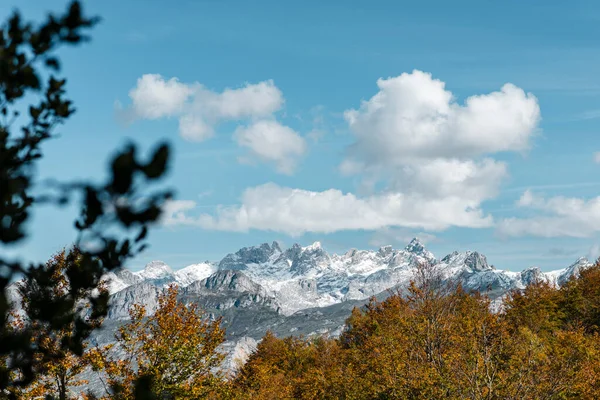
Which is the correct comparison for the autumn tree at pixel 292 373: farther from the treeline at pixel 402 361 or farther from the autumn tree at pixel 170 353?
the autumn tree at pixel 170 353

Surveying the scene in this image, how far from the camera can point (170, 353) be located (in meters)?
29.8

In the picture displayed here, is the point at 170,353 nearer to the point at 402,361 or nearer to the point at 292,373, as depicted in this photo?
the point at 402,361

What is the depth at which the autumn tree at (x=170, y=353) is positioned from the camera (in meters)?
28.7

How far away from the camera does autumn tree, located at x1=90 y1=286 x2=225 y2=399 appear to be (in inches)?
1131

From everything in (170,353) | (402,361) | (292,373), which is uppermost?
(170,353)

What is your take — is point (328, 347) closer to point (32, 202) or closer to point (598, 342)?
point (598, 342)

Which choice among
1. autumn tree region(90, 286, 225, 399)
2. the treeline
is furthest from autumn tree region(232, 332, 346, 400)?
autumn tree region(90, 286, 225, 399)

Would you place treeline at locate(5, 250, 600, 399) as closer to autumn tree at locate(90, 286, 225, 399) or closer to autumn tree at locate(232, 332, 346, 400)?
autumn tree at locate(90, 286, 225, 399)

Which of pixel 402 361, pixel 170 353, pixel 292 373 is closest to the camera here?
pixel 170 353

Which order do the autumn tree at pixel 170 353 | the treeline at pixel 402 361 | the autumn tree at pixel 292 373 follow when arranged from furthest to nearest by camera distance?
the autumn tree at pixel 292 373, the autumn tree at pixel 170 353, the treeline at pixel 402 361

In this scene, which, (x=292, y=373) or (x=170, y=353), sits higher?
(x=170, y=353)

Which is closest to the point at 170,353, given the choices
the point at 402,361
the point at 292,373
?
the point at 402,361

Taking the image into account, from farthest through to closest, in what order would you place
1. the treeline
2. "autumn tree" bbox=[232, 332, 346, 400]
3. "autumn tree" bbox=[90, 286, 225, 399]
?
"autumn tree" bbox=[232, 332, 346, 400], "autumn tree" bbox=[90, 286, 225, 399], the treeline

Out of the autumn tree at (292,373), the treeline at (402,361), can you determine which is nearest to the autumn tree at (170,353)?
the treeline at (402,361)
